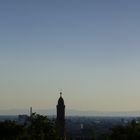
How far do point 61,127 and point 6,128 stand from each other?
15.8 metres

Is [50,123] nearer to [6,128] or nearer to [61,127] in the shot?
[6,128]

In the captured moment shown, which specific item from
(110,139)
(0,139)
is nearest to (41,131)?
(110,139)

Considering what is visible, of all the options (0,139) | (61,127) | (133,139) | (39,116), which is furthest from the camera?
(61,127)

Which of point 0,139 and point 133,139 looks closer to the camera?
point 133,139

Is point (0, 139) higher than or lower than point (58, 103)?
lower

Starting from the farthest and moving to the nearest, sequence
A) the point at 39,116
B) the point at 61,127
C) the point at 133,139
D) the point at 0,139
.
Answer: the point at 61,127
the point at 0,139
the point at 39,116
the point at 133,139

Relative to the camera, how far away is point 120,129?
74938 mm

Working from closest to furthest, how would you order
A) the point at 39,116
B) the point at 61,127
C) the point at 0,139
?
1. the point at 39,116
2. the point at 0,139
3. the point at 61,127

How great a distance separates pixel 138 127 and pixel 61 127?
36.2 meters

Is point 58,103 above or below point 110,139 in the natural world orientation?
above

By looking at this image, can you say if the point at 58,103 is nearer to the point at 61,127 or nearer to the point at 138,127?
the point at 61,127

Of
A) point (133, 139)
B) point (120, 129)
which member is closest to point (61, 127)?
point (120, 129)

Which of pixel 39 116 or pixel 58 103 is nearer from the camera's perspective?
pixel 39 116

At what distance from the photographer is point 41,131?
70.9 meters
